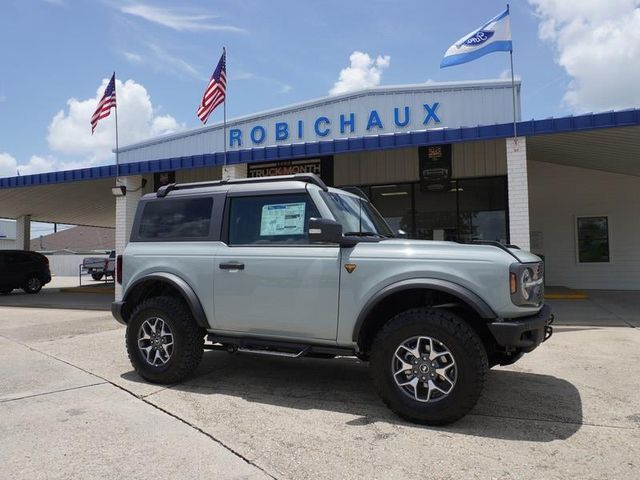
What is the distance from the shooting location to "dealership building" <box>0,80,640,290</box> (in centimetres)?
1144

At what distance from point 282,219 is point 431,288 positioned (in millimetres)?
1636

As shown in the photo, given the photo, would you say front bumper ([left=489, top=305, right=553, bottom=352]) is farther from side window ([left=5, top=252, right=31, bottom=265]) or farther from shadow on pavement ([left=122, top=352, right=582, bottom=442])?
side window ([left=5, top=252, right=31, bottom=265])

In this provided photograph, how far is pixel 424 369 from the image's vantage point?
4.05 m

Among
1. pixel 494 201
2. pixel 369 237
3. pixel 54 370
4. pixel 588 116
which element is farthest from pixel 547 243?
pixel 54 370

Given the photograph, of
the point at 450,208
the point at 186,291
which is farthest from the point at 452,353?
the point at 450,208

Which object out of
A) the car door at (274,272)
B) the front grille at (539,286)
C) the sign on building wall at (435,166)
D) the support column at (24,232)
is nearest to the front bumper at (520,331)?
the front grille at (539,286)

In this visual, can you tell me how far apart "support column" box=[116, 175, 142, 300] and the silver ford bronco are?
9077 millimetres

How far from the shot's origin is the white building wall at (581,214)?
15312 millimetres

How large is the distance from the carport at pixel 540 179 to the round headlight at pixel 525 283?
6.12 m

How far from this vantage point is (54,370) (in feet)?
19.9

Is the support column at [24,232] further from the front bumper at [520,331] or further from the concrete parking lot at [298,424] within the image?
the front bumper at [520,331]

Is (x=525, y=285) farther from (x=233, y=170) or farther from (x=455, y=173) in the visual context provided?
(x=455, y=173)

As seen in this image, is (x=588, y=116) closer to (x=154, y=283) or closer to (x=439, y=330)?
(x=439, y=330)

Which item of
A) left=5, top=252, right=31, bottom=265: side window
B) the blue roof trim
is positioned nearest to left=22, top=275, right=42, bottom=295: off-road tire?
left=5, top=252, right=31, bottom=265: side window
